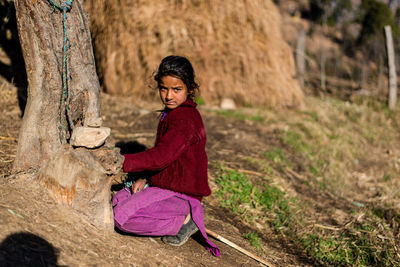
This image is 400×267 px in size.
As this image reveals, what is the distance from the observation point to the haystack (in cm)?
631

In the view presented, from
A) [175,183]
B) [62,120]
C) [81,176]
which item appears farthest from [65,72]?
[175,183]

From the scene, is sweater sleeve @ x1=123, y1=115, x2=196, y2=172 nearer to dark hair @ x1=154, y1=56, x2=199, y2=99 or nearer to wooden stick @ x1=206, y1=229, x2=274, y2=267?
dark hair @ x1=154, y1=56, x2=199, y2=99

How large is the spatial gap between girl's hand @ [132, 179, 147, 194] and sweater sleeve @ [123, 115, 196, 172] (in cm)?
42

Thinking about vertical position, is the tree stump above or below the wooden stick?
above

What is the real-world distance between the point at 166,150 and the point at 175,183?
1.07 feet

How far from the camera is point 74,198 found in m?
2.04

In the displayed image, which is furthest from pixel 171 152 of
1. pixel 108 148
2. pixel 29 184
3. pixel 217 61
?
pixel 217 61

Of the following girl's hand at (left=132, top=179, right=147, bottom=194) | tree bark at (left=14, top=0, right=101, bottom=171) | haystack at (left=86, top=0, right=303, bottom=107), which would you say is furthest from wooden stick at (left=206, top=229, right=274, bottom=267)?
haystack at (left=86, top=0, right=303, bottom=107)

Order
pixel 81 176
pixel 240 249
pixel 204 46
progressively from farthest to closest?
pixel 204 46 → pixel 240 249 → pixel 81 176

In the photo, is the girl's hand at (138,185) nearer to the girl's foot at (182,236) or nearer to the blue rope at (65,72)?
the girl's foot at (182,236)

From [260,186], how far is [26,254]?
285 centimetres

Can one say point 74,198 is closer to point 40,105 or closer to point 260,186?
point 40,105

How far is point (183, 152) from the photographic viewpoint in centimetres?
227

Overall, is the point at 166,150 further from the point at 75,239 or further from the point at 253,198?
the point at 253,198
